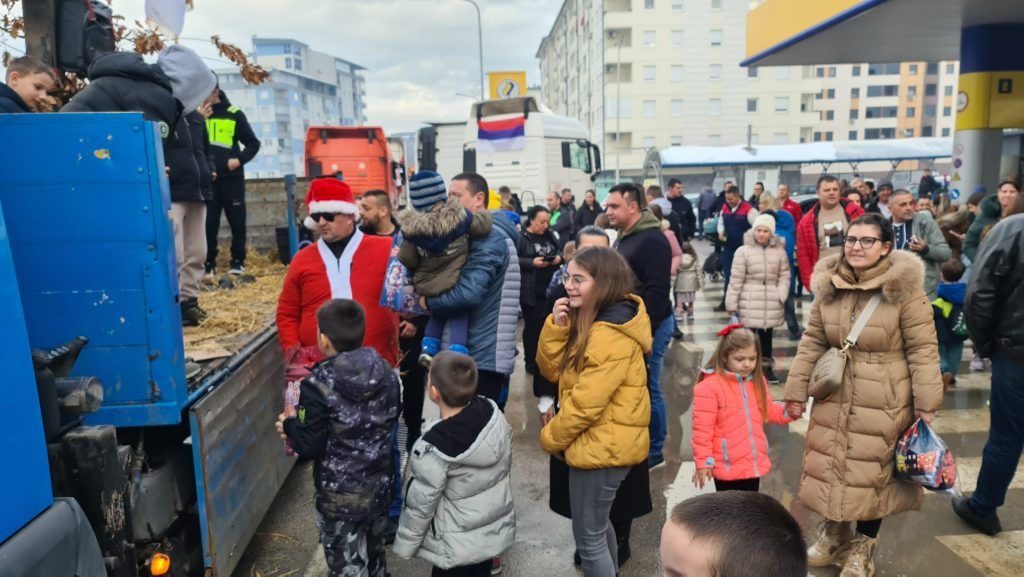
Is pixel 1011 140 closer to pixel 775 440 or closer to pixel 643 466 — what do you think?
pixel 775 440

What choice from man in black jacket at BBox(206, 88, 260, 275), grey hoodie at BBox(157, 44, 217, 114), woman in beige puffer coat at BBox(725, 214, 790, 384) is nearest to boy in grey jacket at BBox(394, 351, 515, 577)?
grey hoodie at BBox(157, 44, 217, 114)

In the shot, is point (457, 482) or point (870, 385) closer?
point (457, 482)

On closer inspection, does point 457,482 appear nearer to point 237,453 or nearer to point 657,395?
point 237,453

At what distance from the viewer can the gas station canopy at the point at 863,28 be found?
10336mm

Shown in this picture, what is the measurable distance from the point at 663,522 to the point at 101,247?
3.54 meters

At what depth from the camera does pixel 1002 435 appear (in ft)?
12.9

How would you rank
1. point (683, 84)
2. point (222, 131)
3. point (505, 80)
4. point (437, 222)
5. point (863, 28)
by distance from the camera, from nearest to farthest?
point (437, 222)
point (222, 131)
point (863, 28)
point (505, 80)
point (683, 84)

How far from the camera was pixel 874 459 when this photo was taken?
3479 millimetres

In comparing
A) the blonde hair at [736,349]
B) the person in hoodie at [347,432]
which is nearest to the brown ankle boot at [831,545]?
the blonde hair at [736,349]

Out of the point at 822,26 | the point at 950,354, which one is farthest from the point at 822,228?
the point at 822,26

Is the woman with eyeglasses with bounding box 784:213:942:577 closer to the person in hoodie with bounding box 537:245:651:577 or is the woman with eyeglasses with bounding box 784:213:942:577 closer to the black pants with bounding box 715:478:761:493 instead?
the black pants with bounding box 715:478:761:493

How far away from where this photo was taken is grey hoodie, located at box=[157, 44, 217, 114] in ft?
12.6

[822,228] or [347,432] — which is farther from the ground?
[822,228]

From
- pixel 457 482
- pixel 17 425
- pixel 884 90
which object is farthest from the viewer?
pixel 884 90
